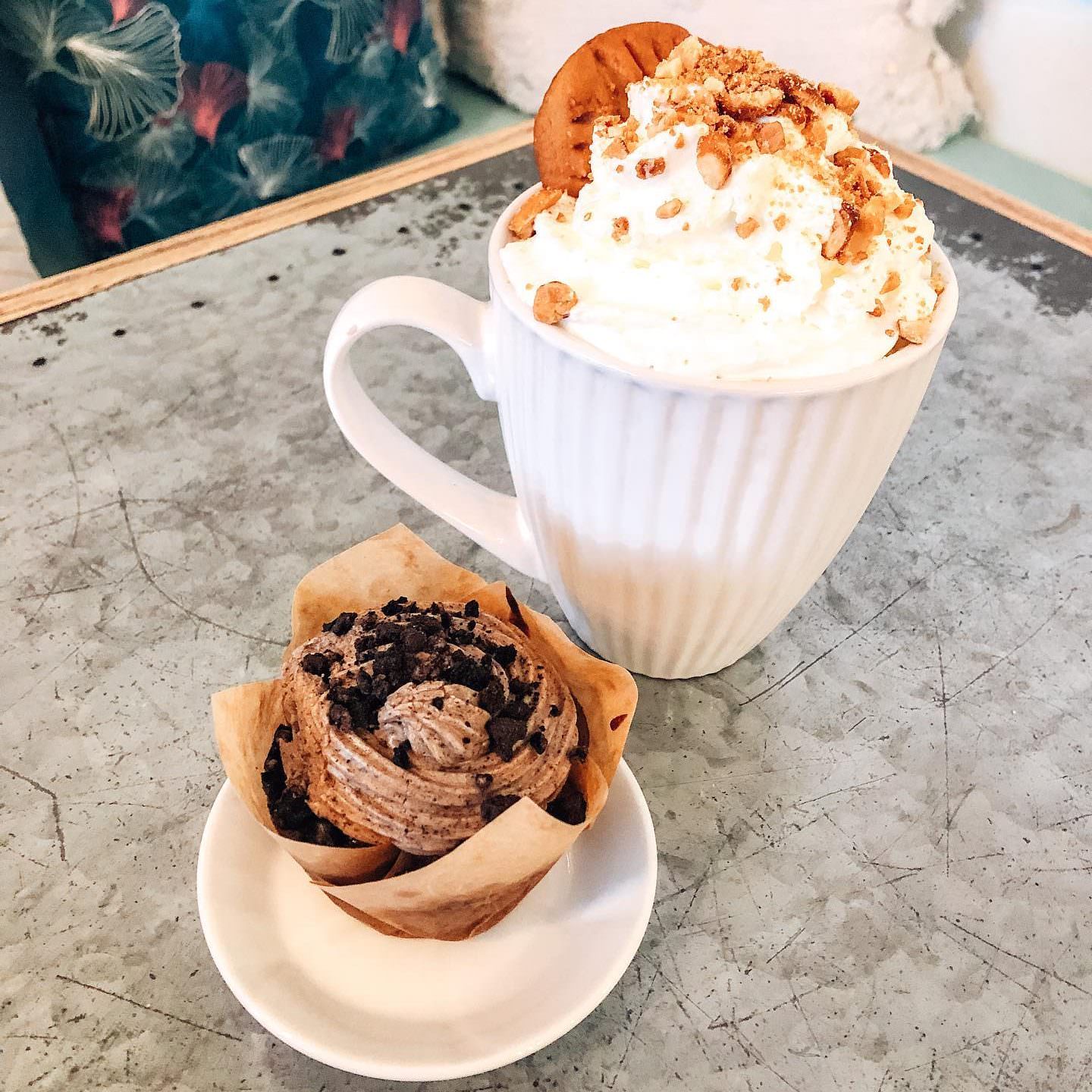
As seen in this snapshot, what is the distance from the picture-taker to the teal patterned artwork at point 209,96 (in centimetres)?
117

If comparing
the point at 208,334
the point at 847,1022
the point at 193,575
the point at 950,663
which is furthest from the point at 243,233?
the point at 847,1022

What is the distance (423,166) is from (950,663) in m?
0.85

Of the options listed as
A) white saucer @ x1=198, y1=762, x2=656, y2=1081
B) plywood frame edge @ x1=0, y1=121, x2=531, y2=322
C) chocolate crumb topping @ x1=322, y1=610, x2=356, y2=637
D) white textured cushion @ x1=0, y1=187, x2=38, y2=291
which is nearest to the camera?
white saucer @ x1=198, y1=762, x2=656, y2=1081

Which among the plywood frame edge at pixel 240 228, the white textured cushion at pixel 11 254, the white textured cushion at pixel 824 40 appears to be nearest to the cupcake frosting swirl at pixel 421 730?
the plywood frame edge at pixel 240 228

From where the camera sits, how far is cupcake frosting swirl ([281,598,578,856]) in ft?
1.59

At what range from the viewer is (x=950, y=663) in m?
0.70

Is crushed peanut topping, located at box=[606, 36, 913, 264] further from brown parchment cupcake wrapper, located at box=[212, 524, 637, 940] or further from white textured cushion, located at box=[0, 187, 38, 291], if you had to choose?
white textured cushion, located at box=[0, 187, 38, 291]

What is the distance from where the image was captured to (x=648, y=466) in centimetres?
51

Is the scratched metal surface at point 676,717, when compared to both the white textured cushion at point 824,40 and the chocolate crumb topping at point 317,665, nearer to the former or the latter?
the chocolate crumb topping at point 317,665

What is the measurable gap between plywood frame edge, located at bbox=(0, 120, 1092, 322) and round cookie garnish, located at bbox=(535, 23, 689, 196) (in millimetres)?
599

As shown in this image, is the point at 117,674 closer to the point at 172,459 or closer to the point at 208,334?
the point at 172,459

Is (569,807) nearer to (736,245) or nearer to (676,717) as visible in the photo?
(676,717)

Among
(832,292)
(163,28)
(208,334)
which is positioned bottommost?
(208,334)

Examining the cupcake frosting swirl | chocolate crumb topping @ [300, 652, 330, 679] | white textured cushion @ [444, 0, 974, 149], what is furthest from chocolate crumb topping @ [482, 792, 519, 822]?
white textured cushion @ [444, 0, 974, 149]
